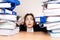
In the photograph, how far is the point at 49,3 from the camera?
0.93 meters

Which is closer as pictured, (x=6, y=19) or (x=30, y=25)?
(x=6, y=19)

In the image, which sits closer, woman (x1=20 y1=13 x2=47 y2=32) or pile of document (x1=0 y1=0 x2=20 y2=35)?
pile of document (x1=0 y1=0 x2=20 y2=35)

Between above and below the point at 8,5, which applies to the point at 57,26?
below

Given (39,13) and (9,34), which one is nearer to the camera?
(9,34)

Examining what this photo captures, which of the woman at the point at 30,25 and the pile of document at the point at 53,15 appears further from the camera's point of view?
the woman at the point at 30,25

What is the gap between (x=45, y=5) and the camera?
38.5 inches

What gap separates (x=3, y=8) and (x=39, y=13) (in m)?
0.48

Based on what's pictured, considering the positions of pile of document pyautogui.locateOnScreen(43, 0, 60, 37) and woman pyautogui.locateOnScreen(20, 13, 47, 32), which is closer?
Result: pile of document pyautogui.locateOnScreen(43, 0, 60, 37)

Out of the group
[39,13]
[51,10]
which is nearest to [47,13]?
[51,10]

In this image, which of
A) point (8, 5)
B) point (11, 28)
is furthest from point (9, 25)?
point (8, 5)

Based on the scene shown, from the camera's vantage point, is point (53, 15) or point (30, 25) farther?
point (30, 25)

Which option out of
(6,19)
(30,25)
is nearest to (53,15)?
(30,25)

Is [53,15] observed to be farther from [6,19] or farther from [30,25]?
[6,19]

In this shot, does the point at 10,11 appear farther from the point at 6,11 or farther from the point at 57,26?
the point at 57,26
